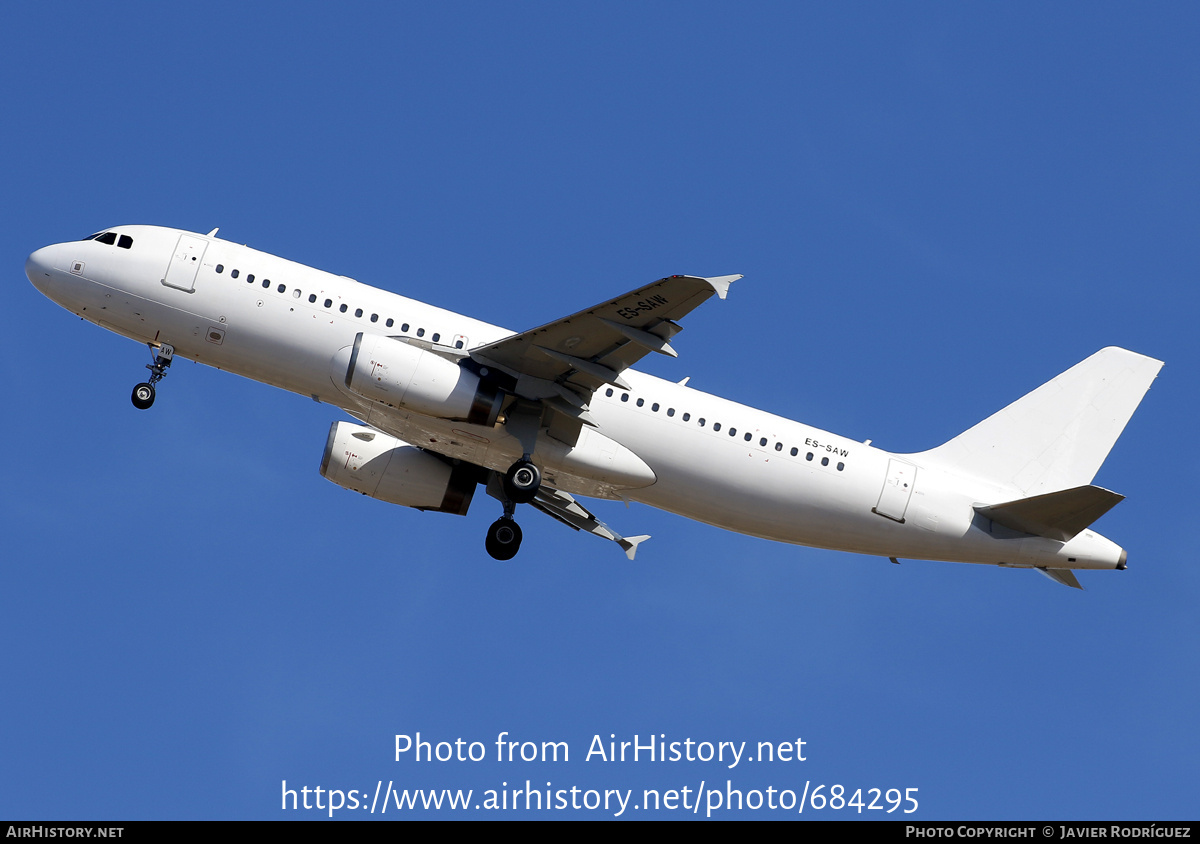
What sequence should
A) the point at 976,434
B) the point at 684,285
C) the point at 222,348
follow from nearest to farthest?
the point at 684,285 < the point at 222,348 < the point at 976,434

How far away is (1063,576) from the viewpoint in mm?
30797

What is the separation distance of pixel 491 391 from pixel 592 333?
271cm

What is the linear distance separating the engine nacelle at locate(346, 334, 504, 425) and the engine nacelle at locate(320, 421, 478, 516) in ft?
17.4

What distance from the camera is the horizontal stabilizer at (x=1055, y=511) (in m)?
28.8

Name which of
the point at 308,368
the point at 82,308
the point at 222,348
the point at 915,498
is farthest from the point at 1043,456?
the point at 82,308

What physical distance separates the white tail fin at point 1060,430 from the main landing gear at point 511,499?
33.4 ft

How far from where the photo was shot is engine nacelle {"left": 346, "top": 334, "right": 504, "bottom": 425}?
27.5 meters

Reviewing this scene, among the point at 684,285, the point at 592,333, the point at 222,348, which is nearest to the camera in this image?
the point at 684,285

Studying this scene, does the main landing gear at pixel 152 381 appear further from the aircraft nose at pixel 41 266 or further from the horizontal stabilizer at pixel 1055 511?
the horizontal stabilizer at pixel 1055 511

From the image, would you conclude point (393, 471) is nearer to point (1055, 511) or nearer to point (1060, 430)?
point (1055, 511)

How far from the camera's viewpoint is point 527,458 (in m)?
29.7

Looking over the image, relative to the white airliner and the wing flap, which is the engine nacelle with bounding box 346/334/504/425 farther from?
the wing flap

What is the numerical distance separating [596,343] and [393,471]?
8215mm

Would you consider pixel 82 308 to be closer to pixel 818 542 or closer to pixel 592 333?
pixel 592 333
